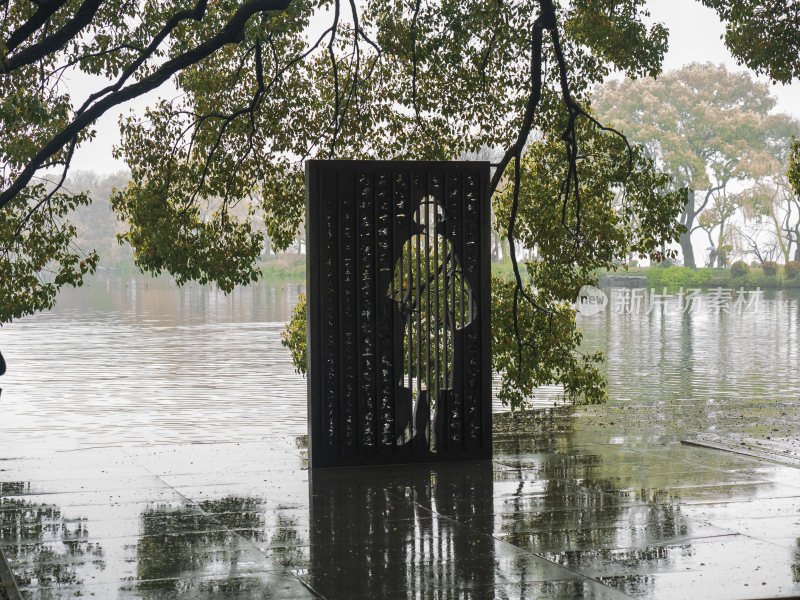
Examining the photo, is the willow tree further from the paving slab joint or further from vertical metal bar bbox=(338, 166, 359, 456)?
the paving slab joint

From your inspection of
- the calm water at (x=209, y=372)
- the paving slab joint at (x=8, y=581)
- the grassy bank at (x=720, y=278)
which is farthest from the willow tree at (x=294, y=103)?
the grassy bank at (x=720, y=278)

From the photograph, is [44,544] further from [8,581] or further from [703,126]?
[703,126]

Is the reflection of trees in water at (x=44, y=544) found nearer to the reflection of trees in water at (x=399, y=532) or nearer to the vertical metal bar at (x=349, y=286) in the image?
the reflection of trees in water at (x=399, y=532)

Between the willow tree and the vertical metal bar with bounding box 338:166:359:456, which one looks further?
the willow tree

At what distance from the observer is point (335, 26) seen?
1273 centimetres

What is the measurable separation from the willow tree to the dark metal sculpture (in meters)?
3.08

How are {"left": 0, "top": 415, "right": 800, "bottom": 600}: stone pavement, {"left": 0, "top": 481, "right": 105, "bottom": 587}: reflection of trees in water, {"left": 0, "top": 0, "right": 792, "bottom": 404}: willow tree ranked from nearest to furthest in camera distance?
{"left": 0, "top": 415, "right": 800, "bottom": 600}: stone pavement
{"left": 0, "top": 481, "right": 105, "bottom": 587}: reflection of trees in water
{"left": 0, "top": 0, "right": 792, "bottom": 404}: willow tree

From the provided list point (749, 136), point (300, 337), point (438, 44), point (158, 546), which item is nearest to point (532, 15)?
point (438, 44)

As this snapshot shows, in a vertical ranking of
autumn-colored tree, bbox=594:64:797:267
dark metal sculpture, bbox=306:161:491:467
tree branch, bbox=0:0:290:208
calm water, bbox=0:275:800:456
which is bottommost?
calm water, bbox=0:275:800:456

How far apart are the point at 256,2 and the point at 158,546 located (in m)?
6.59

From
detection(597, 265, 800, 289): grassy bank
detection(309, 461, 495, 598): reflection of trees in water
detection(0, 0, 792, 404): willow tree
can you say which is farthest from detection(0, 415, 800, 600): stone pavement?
detection(597, 265, 800, 289): grassy bank

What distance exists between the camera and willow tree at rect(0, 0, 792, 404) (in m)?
12.5

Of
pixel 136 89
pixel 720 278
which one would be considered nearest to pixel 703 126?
pixel 720 278

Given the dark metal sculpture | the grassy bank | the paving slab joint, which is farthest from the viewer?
the grassy bank
